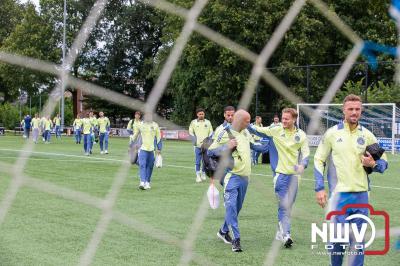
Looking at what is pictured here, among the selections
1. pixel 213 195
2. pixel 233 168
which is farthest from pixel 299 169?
pixel 213 195

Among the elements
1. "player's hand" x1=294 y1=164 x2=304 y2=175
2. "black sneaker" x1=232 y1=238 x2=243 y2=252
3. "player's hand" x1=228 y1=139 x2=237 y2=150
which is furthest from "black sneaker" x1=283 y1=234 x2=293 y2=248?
"player's hand" x1=228 y1=139 x2=237 y2=150

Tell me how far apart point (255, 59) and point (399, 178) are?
10.7m

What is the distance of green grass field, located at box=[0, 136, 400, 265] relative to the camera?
5.25m

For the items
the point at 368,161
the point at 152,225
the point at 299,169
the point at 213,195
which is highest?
the point at 368,161

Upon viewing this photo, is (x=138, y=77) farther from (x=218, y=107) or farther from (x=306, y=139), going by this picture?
(x=218, y=107)

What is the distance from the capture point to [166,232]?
6.41m

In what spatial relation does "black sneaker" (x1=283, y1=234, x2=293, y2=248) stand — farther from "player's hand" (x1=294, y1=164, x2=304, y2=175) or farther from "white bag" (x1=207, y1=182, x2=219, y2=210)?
"white bag" (x1=207, y1=182, x2=219, y2=210)

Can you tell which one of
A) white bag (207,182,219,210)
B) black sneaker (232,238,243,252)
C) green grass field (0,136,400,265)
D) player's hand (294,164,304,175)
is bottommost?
green grass field (0,136,400,265)

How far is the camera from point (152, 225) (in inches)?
268

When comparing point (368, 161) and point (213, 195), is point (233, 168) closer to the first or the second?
point (213, 195)

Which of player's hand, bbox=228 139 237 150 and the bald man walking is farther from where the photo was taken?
the bald man walking

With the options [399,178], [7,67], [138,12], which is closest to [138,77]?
[138,12]

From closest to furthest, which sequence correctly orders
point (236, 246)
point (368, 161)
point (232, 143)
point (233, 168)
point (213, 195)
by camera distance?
point (368, 161) < point (236, 246) < point (232, 143) < point (233, 168) < point (213, 195)

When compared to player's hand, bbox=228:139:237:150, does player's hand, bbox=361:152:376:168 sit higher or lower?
lower
